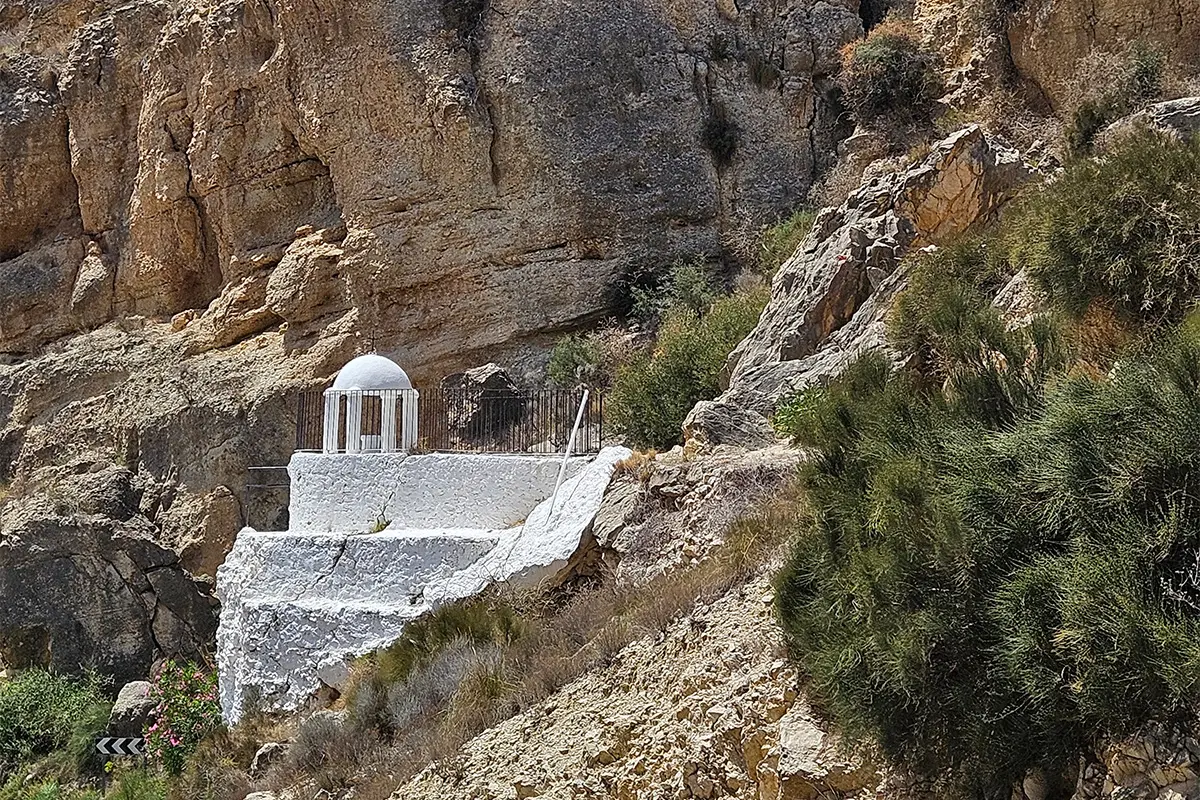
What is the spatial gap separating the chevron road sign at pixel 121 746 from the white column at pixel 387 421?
569 cm

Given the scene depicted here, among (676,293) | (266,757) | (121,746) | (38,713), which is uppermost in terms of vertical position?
(676,293)

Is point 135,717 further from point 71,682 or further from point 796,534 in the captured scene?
point 796,534

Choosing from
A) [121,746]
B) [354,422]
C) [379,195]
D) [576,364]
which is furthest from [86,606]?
[576,364]

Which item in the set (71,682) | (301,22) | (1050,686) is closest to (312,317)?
(301,22)

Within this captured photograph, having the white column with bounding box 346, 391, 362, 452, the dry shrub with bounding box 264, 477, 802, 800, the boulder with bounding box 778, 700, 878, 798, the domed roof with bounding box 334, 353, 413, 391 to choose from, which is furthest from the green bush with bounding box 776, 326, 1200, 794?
the domed roof with bounding box 334, 353, 413, 391

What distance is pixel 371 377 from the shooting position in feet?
46.4

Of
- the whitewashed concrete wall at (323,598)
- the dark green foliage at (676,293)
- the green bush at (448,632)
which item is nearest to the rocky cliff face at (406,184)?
the dark green foliage at (676,293)

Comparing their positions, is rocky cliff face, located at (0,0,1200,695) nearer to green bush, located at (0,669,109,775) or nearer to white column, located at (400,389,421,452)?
green bush, located at (0,669,109,775)

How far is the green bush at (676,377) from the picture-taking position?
14281 mm

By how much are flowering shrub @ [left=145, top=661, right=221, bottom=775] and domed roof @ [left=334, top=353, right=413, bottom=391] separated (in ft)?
14.8

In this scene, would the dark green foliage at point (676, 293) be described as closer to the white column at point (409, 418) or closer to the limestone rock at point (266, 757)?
the white column at point (409, 418)

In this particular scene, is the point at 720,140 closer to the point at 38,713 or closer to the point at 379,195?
the point at 379,195

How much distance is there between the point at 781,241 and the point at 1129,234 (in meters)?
10.5

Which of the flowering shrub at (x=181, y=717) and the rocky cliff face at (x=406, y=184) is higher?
the rocky cliff face at (x=406, y=184)
